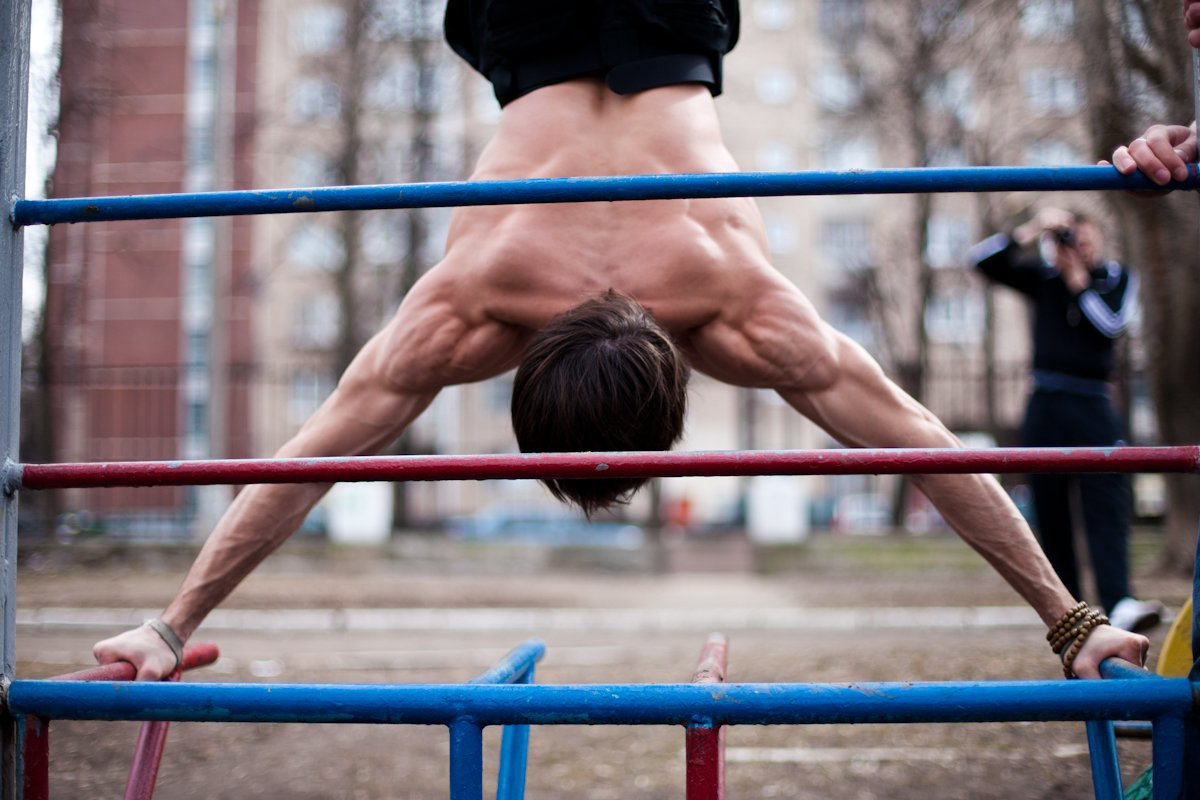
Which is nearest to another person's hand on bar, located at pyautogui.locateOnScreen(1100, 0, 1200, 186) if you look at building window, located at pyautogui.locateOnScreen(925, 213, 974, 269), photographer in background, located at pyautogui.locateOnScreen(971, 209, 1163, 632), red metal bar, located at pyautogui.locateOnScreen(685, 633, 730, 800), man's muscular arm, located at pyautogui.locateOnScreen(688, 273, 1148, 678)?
Result: man's muscular arm, located at pyautogui.locateOnScreen(688, 273, 1148, 678)

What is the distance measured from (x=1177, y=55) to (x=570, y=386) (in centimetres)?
448

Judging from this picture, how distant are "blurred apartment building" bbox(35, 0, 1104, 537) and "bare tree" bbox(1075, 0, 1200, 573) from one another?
51 centimetres

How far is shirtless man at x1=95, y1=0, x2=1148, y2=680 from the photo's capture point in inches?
82.4

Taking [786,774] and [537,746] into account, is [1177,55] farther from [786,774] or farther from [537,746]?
[537,746]

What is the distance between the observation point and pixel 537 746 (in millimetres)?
3459

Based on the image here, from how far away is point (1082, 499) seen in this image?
421 centimetres

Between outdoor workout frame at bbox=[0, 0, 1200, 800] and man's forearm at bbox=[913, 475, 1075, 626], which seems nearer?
outdoor workout frame at bbox=[0, 0, 1200, 800]

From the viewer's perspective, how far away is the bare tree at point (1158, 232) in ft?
17.5

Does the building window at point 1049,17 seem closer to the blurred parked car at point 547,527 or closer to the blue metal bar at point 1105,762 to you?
the blue metal bar at point 1105,762

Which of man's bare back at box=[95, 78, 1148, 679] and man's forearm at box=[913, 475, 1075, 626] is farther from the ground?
man's bare back at box=[95, 78, 1148, 679]

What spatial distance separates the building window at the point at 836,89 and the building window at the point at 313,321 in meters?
14.3

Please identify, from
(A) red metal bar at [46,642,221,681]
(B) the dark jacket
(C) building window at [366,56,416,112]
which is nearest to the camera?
(A) red metal bar at [46,642,221,681]

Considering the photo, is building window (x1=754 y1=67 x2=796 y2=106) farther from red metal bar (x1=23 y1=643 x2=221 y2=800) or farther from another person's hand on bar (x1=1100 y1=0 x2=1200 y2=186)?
red metal bar (x1=23 y1=643 x2=221 y2=800)

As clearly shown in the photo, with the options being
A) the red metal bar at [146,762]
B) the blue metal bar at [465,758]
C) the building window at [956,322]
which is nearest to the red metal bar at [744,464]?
the blue metal bar at [465,758]
